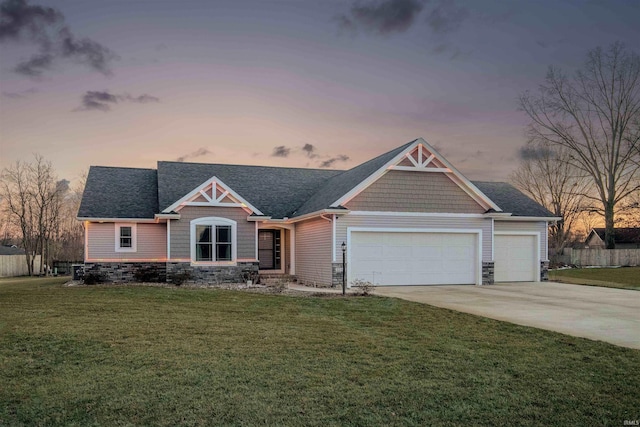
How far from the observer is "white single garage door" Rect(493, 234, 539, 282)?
2222 centimetres

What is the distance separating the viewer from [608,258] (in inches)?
1591

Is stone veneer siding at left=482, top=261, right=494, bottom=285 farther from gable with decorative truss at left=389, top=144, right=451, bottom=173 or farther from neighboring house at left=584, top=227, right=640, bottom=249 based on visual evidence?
neighboring house at left=584, top=227, right=640, bottom=249

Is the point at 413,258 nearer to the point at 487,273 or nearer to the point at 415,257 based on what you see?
the point at 415,257

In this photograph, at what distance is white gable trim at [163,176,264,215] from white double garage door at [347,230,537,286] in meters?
4.89

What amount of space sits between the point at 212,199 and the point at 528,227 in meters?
13.9

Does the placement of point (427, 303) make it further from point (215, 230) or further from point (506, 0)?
point (506, 0)

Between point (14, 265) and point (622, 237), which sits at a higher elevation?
point (622, 237)

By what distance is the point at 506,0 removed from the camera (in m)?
18.0

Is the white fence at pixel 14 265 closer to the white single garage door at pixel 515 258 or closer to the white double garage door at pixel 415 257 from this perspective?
the white double garage door at pixel 415 257

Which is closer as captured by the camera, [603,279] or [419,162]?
[419,162]

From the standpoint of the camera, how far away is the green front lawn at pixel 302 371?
18.5ft

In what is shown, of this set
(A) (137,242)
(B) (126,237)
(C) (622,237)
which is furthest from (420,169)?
(C) (622,237)

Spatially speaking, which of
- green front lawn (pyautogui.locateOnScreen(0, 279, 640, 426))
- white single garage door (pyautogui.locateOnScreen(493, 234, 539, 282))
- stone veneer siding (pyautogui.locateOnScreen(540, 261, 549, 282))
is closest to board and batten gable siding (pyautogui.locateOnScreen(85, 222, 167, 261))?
green front lawn (pyautogui.locateOnScreen(0, 279, 640, 426))

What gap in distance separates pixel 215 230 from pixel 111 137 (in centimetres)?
774
